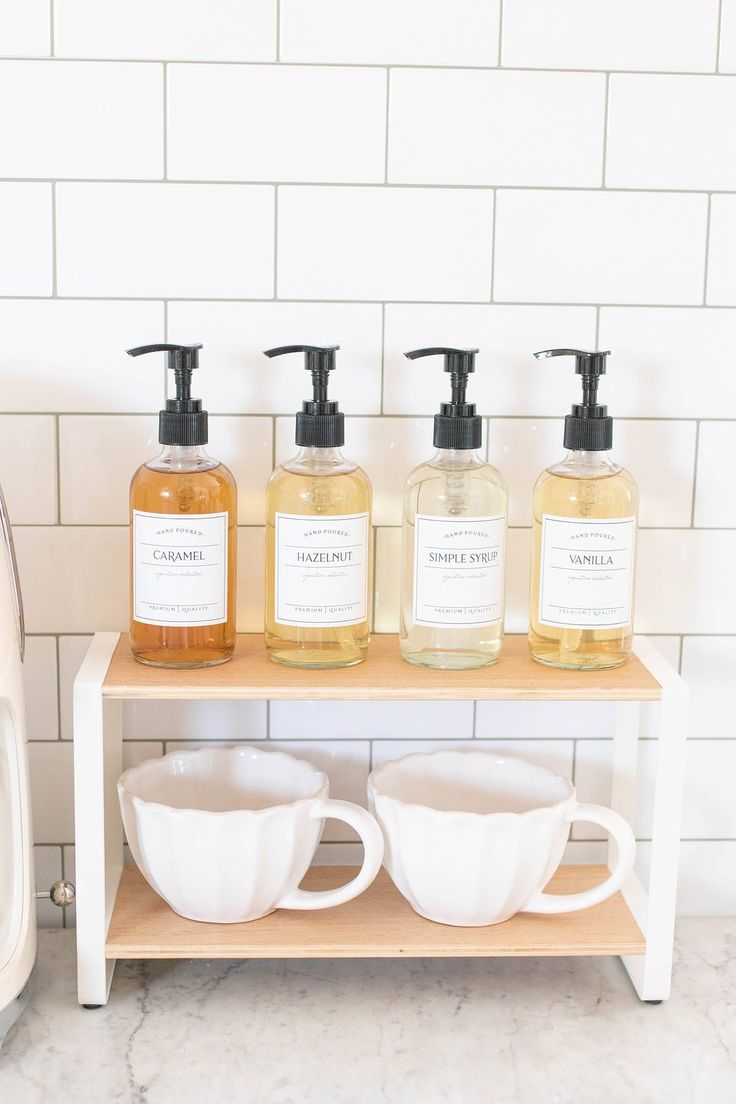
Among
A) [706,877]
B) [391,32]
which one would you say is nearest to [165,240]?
[391,32]

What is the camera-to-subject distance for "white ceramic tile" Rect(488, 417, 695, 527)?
2.97ft

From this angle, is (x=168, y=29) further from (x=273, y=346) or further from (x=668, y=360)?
(x=668, y=360)

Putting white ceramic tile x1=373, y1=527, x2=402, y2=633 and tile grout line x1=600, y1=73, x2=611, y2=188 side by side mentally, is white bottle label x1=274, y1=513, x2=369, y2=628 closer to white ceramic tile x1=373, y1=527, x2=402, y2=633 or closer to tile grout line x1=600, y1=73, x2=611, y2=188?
white ceramic tile x1=373, y1=527, x2=402, y2=633

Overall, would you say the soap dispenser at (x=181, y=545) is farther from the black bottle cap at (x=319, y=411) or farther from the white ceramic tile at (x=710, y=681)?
the white ceramic tile at (x=710, y=681)

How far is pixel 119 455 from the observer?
891 millimetres

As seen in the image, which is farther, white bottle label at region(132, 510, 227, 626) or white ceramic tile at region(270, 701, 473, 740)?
white ceramic tile at region(270, 701, 473, 740)

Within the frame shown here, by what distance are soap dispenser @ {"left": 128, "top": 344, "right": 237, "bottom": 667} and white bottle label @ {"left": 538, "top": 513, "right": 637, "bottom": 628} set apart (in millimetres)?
222

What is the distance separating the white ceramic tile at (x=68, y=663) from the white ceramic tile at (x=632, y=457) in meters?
0.35

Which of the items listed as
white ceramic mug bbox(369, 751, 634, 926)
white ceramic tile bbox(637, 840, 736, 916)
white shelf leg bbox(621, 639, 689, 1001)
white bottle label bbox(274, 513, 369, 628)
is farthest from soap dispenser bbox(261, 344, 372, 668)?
white ceramic tile bbox(637, 840, 736, 916)

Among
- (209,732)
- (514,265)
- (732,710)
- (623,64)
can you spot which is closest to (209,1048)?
(209,732)

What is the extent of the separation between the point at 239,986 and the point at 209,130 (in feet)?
2.00

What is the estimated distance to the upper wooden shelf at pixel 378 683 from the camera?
76 cm

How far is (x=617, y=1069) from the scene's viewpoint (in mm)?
745

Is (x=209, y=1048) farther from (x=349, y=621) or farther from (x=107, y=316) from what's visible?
(x=107, y=316)
